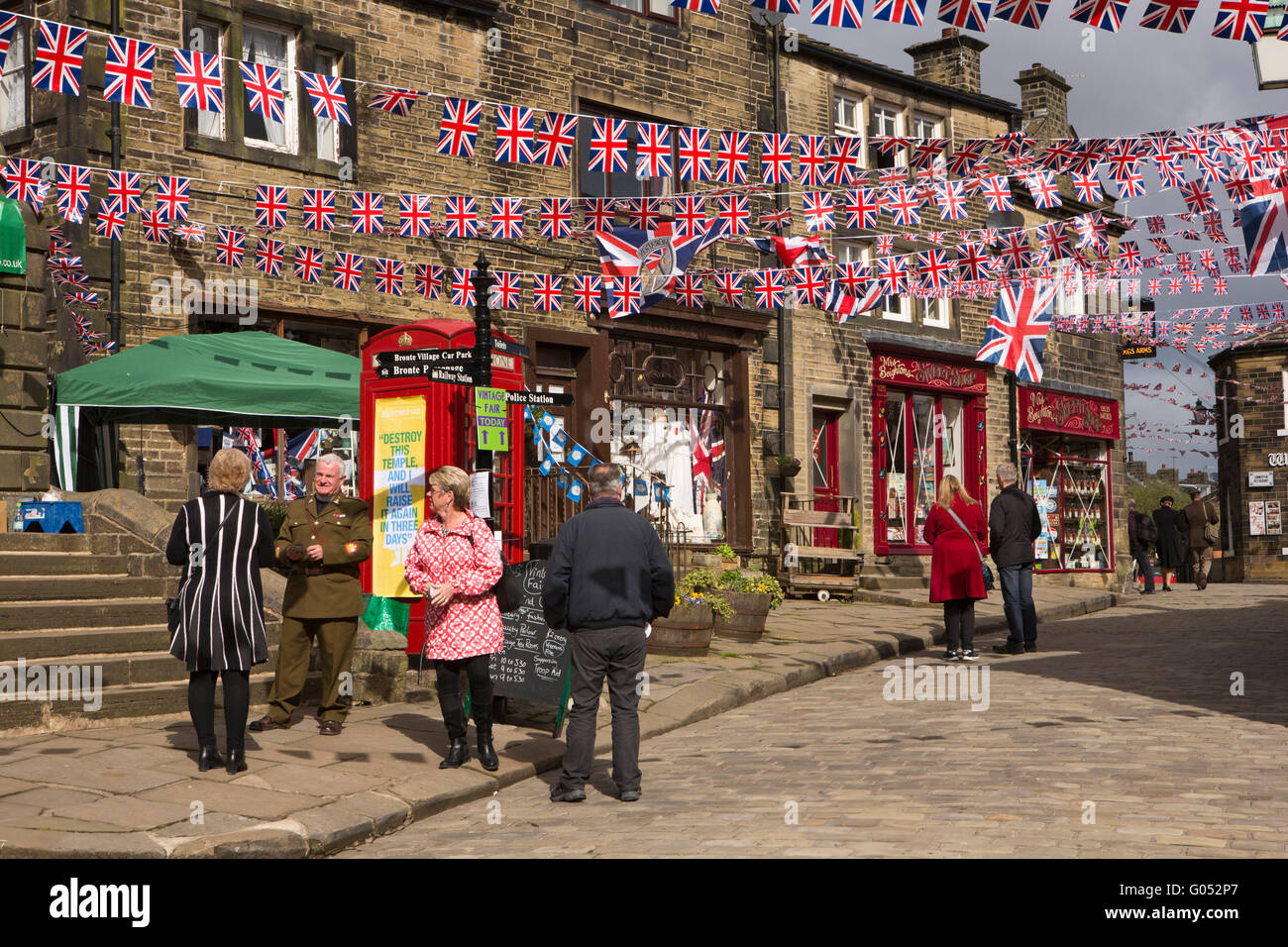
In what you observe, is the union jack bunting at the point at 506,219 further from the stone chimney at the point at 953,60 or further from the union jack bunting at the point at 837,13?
the stone chimney at the point at 953,60

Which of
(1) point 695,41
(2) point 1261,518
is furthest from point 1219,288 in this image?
(2) point 1261,518

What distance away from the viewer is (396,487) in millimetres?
10883

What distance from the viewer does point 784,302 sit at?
18203 mm

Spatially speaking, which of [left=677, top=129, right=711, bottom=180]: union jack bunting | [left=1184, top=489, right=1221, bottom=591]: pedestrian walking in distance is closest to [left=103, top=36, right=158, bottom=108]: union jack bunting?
[left=677, top=129, right=711, bottom=180]: union jack bunting

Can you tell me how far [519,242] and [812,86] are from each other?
663 cm

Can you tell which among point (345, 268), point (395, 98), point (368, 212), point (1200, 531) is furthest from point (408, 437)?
point (1200, 531)

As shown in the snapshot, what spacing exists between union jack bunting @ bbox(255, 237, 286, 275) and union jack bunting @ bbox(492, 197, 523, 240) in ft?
8.06

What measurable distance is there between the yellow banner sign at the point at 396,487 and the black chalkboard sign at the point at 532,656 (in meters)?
1.59

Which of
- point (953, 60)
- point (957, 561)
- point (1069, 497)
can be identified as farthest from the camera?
point (1069, 497)

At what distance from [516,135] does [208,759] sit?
287 inches

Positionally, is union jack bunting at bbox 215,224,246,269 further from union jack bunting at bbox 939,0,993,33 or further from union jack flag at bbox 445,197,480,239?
union jack bunting at bbox 939,0,993,33

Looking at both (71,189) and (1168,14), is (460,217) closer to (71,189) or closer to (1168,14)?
(71,189)

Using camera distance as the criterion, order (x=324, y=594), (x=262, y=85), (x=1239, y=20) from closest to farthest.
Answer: (x=1239, y=20) → (x=324, y=594) → (x=262, y=85)
